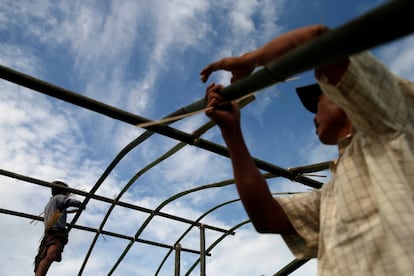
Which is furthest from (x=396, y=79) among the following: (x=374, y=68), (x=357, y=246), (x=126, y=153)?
(x=126, y=153)

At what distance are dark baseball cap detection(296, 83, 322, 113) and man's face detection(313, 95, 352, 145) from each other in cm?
30

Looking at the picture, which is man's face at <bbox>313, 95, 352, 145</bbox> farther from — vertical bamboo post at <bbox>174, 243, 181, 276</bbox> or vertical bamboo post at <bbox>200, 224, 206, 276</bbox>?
vertical bamboo post at <bbox>174, 243, 181, 276</bbox>

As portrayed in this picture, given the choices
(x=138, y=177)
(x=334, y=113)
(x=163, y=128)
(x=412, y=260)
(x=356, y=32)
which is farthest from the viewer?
(x=138, y=177)

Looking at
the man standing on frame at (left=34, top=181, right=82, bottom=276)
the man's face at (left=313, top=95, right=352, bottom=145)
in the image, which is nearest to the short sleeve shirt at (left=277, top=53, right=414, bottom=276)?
the man's face at (left=313, top=95, right=352, bottom=145)

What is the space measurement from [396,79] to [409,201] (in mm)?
455

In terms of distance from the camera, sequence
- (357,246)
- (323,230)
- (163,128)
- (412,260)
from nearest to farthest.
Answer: (412,260)
(357,246)
(323,230)
(163,128)

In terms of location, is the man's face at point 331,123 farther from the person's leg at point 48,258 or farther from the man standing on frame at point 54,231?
the person's leg at point 48,258

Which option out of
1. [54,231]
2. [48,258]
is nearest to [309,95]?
[54,231]

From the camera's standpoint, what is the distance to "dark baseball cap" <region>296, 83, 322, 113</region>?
6.36 ft

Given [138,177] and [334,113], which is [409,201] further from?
[138,177]

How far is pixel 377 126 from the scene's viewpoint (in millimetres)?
1194

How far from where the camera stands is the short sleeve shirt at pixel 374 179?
1.09m

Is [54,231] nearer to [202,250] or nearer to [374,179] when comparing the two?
[202,250]

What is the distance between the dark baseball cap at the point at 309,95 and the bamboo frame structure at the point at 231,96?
584mm
